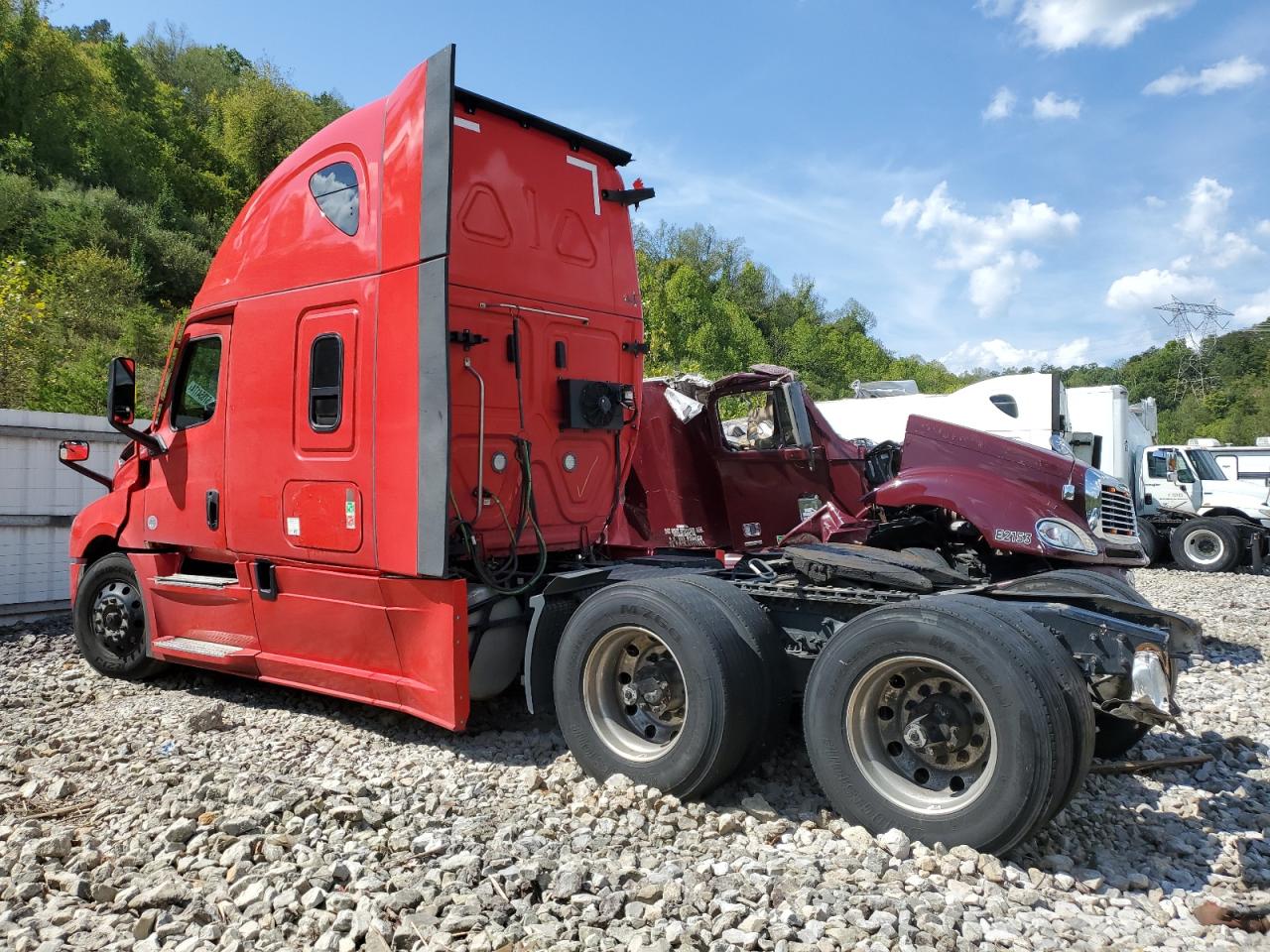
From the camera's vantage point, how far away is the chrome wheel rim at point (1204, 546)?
52.1ft

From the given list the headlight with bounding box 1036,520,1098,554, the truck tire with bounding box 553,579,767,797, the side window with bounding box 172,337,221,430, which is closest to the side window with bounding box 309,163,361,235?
the side window with bounding box 172,337,221,430

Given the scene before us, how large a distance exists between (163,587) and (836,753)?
487 cm

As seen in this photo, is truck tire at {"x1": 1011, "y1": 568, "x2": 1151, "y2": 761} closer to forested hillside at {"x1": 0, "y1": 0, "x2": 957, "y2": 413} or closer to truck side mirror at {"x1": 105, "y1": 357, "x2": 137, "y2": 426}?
truck side mirror at {"x1": 105, "y1": 357, "x2": 137, "y2": 426}

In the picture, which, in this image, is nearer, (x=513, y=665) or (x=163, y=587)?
(x=513, y=665)

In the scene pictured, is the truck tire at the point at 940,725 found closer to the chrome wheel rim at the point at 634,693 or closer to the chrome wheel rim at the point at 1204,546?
the chrome wheel rim at the point at 634,693

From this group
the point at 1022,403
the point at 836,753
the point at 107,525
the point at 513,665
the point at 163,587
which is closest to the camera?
the point at 836,753

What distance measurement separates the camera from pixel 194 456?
5.96 metres

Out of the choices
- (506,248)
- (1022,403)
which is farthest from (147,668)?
(1022,403)

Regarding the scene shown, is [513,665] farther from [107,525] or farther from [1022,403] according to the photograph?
[1022,403]

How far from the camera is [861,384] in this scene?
18.2 metres

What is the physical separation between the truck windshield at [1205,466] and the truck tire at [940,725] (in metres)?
16.0

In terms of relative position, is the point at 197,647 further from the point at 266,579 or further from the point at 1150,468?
the point at 1150,468

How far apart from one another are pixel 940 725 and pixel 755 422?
502 centimetres

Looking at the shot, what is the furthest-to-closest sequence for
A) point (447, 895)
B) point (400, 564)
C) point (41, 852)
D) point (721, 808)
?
point (400, 564)
point (721, 808)
point (41, 852)
point (447, 895)
